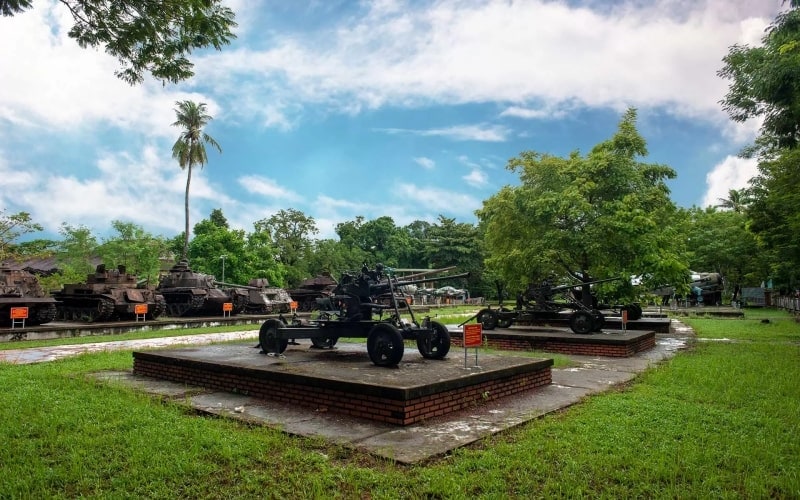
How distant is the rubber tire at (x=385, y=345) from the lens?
7156 mm

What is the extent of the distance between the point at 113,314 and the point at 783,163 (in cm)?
2372

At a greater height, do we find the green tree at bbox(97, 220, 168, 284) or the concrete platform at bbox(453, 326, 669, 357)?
the green tree at bbox(97, 220, 168, 284)

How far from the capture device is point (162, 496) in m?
3.79

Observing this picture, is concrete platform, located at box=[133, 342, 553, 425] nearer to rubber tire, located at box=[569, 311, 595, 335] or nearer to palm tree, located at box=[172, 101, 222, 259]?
rubber tire, located at box=[569, 311, 595, 335]

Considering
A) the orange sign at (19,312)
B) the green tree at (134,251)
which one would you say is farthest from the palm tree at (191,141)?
the orange sign at (19,312)

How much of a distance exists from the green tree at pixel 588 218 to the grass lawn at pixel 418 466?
7.31m

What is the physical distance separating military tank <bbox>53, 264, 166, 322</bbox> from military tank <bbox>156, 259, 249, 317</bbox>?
7.73ft

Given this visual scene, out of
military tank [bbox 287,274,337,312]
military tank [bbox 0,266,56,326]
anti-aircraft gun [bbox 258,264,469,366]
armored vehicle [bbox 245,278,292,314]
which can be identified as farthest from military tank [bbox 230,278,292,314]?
anti-aircraft gun [bbox 258,264,469,366]

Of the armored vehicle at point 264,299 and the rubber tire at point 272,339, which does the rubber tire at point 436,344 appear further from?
the armored vehicle at point 264,299

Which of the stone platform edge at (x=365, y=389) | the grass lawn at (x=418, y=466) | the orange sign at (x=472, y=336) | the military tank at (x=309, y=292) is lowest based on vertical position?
the grass lawn at (x=418, y=466)

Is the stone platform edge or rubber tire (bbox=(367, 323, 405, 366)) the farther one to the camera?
rubber tire (bbox=(367, 323, 405, 366))

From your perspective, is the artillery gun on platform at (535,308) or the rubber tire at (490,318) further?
the rubber tire at (490,318)

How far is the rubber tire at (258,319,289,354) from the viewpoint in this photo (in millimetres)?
8586

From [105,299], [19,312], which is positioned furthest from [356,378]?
[105,299]
